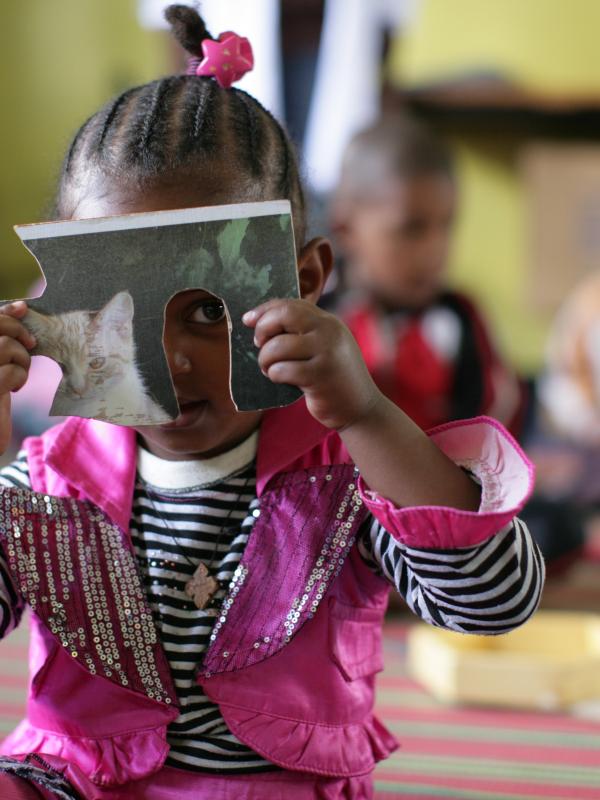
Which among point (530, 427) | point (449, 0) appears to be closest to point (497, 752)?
point (530, 427)

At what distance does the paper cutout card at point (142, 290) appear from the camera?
1.99 ft

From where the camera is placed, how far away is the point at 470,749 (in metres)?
1.05

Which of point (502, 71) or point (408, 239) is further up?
point (502, 71)

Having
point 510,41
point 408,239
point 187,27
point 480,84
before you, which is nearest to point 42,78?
point 480,84

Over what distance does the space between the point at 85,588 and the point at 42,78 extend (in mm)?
2435

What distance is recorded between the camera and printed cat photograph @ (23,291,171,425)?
2.08 ft

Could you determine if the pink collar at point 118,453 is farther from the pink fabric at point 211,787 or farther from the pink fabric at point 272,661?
the pink fabric at point 211,787

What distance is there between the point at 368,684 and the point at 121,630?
17 centimetres

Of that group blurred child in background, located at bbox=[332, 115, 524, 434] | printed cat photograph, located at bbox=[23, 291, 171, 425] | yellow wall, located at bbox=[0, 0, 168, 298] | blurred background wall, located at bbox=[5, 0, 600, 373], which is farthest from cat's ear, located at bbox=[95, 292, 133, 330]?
blurred background wall, located at bbox=[5, 0, 600, 373]

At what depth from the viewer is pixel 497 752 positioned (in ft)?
3.41

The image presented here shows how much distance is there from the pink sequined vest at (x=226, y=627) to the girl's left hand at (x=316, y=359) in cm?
11

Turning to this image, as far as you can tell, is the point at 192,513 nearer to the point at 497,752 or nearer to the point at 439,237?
the point at 497,752

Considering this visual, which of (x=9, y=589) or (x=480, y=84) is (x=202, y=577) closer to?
(x=9, y=589)

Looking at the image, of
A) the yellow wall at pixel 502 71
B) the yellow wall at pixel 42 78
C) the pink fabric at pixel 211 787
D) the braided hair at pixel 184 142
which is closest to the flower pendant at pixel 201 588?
the pink fabric at pixel 211 787
